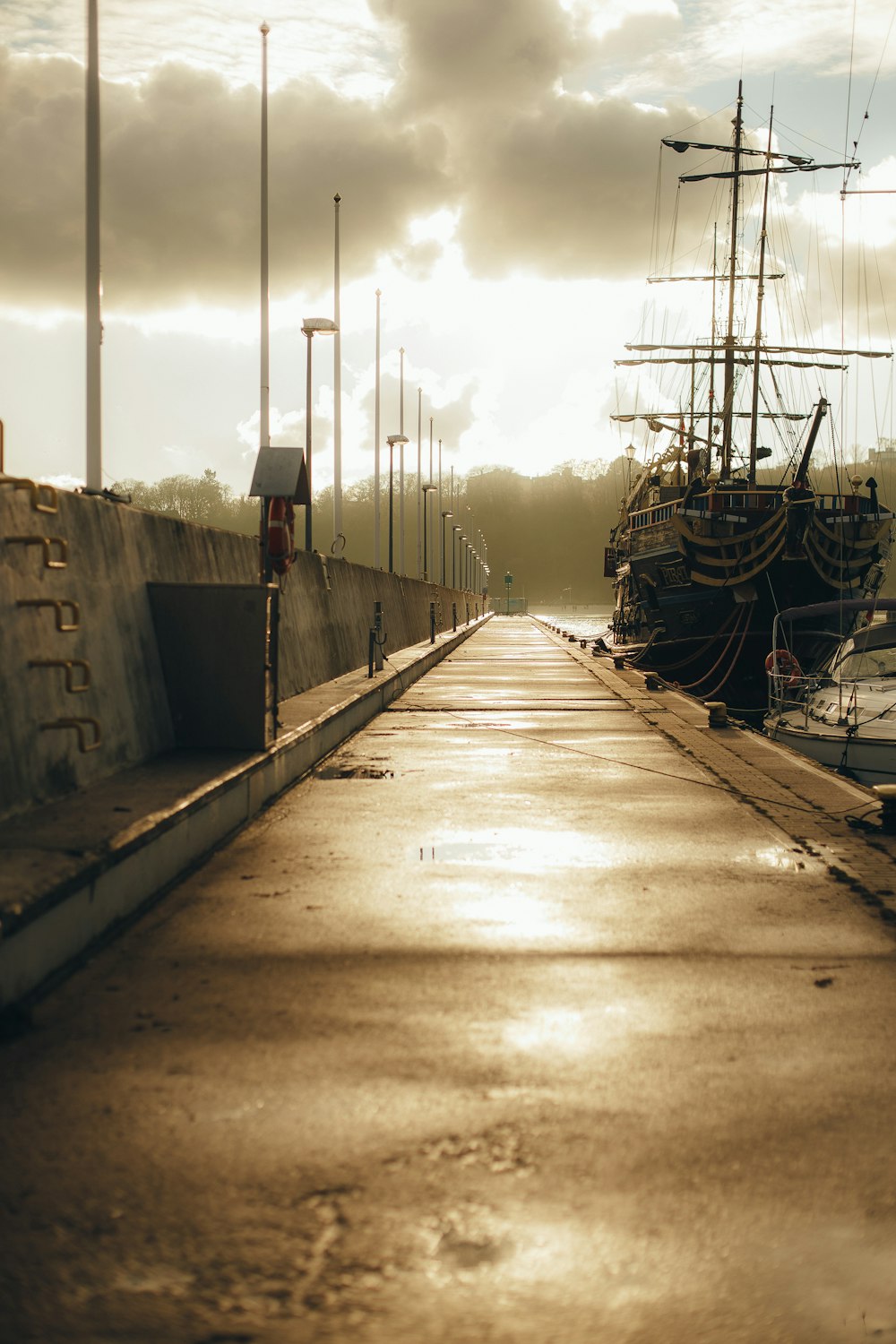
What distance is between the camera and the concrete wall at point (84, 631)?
23.2 feet

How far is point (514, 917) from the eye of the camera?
6.58m

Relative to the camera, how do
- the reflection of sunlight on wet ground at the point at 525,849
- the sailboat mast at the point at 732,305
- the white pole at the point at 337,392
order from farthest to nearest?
the sailboat mast at the point at 732,305 → the white pole at the point at 337,392 → the reflection of sunlight on wet ground at the point at 525,849

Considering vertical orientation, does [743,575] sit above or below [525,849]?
above

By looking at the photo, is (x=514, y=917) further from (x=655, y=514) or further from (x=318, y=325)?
(x=655, y=514)

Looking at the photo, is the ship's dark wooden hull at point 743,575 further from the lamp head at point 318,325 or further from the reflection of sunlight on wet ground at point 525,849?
the reflection of sunlight on wet ground at point 525,849

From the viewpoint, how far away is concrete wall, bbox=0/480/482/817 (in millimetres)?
7062

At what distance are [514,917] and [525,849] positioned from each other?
5.73 feet

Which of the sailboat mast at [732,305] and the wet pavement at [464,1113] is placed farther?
the sailboat mast at [732,305]

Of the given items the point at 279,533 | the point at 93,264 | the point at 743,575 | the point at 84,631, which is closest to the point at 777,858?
the point at 84,631

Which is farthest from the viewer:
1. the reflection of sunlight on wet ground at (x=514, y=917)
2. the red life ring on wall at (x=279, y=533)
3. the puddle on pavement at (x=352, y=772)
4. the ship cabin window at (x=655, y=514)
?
the ship cabin window at (x=655, y=514)

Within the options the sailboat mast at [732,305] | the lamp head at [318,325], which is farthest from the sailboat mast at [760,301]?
the lamp head at [318,325]

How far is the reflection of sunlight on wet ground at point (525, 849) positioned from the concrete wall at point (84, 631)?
7.10 ft

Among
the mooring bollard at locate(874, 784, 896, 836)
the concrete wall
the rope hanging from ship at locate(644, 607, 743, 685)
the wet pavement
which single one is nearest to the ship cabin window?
the rope hanging from ship at locate(644, 607, 743, 685)

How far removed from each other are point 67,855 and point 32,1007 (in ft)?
3.27
